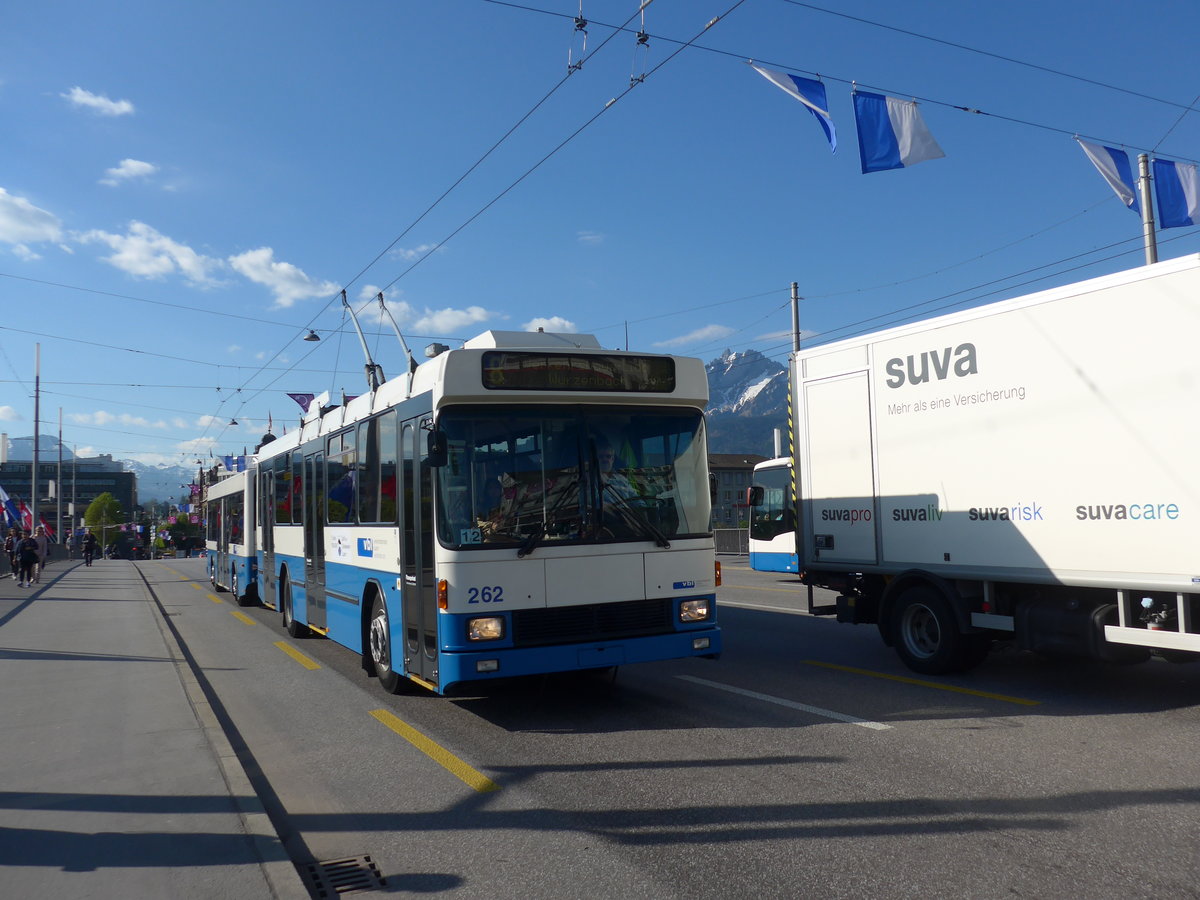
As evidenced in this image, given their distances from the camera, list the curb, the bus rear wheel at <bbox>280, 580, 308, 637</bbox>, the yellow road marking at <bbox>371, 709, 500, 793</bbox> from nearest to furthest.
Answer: the curb → the yellow road marking at <bbox>371, 709, 500, 793</bbox> → the bus rear wheel at <bbox>280, 580, 308, 637</bbox>

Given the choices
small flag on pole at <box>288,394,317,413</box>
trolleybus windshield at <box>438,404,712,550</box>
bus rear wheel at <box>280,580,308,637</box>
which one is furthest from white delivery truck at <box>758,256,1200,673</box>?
small flag on pole at <box>288,394,317,413</box>

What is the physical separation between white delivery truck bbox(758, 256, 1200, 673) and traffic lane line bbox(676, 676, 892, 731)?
6.45 feet

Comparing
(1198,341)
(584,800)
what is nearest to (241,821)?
(584,800)

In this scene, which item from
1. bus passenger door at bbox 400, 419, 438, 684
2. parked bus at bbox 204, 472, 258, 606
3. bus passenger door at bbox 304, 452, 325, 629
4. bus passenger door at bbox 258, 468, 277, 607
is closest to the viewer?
bus passenger door at bbox 400, 419, 438, 684

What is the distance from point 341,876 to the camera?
4.59m

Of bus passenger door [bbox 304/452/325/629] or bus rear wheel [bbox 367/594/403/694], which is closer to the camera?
bus rear wheel [bbox 367/594/403/694]

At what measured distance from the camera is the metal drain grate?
4418 mm

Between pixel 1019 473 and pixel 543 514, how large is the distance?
4296mm

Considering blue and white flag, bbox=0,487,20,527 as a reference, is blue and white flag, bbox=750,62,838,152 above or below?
above

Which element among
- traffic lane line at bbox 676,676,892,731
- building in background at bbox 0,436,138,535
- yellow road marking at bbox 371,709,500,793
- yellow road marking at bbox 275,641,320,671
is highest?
building in background at bbox 0,436,138,535

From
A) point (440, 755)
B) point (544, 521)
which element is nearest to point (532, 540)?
point (544, 521)

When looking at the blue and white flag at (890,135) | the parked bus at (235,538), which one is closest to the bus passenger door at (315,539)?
the parked bus at (235,538)

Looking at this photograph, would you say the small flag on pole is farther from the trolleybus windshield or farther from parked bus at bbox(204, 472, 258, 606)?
the trolleybus windshield

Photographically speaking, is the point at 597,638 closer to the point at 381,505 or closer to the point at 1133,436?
the point at 381,505
